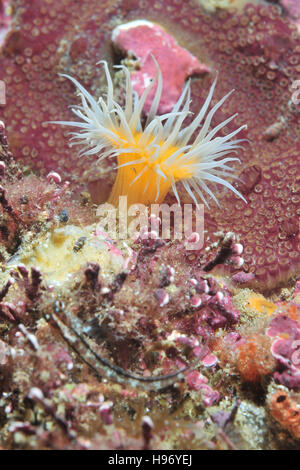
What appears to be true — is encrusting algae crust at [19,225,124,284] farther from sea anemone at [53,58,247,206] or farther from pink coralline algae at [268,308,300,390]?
pink coralline algae at [268,308,300,390]

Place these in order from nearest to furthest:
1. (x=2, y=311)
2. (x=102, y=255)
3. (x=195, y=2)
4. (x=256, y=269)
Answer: (x=2, y=311)
(x=102, y=255)
(x=256, y=269)
(x=195, y=2)

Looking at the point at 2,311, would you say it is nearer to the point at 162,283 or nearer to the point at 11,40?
the point at 162,283

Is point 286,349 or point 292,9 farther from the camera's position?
point 292,9

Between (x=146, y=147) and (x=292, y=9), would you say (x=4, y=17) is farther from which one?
(x=292, y=9)

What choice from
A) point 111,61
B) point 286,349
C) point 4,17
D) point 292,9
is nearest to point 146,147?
point 286,349

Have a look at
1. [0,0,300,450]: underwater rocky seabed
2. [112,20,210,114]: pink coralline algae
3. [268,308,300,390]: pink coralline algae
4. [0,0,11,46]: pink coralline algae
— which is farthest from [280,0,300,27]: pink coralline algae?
[268,308,300,390]: pink coralline algae
